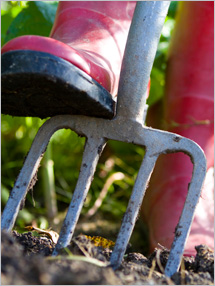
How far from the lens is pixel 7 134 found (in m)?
2.14

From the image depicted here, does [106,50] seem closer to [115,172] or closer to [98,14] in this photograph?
[98,14]

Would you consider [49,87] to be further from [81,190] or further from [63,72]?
[81,190]

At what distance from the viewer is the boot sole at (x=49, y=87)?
0.90 meters

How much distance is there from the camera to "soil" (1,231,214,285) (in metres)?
0.70

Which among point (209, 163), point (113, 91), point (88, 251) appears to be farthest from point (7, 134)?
point (88, 251)

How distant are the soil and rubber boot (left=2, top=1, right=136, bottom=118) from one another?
11.3 inches

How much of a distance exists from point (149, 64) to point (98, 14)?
34 centimetres

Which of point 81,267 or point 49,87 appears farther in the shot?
point 49,87

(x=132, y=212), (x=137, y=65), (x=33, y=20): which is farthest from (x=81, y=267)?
(x=33, y=20)

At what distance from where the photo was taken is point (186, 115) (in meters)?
1.73

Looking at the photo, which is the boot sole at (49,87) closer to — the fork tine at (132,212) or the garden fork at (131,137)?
the garden fork at (131,137)

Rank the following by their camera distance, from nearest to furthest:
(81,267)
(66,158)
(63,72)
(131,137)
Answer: (81,267)
(63,72)
(131,137)
(66,158)

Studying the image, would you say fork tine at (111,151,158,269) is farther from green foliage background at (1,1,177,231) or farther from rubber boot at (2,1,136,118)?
green foliage background at (1,1,177,231)

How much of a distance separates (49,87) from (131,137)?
228mm
